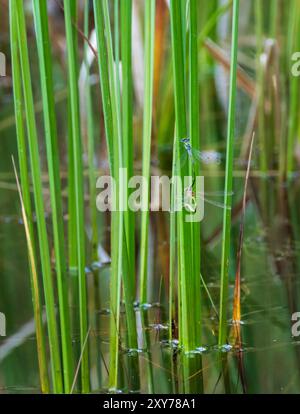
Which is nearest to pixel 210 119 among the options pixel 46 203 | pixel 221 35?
pixel 221 35

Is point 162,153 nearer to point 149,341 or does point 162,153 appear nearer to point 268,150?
point 268,150

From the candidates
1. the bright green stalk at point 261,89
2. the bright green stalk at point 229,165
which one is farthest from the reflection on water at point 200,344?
the bright green stalk at point 261,89

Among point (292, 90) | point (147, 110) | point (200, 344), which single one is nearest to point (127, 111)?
point (147, 110)

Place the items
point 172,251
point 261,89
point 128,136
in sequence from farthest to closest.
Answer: point 261,89 → point 128,136 → point 172,251

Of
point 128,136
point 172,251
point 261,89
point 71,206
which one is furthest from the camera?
point 261,89

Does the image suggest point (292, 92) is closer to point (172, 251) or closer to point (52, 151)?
point (172, 251)
